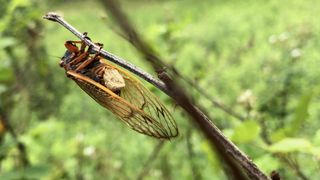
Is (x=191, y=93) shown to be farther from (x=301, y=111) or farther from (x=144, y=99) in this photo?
(x=301, y=111)

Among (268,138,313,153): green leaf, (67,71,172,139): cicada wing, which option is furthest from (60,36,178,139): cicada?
(268,138,313,153): green leaf

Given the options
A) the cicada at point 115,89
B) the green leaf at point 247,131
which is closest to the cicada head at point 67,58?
the cicada at point 115,89

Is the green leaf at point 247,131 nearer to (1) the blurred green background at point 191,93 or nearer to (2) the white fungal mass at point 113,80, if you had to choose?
(1) the blurred green background at point 191,93

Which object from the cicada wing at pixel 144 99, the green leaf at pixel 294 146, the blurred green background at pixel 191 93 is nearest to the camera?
the cicada wing at pixel 144 99

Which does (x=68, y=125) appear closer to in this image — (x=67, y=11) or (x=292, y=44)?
(x=292, y=44)

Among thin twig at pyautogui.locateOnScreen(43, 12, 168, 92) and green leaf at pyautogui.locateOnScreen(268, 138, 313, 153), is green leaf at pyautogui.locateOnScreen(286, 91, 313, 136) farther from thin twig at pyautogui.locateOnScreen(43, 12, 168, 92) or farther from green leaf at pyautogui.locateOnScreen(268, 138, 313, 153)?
thin twig at pyautogui.locateOnScreen(43, 12, 168, 92)
